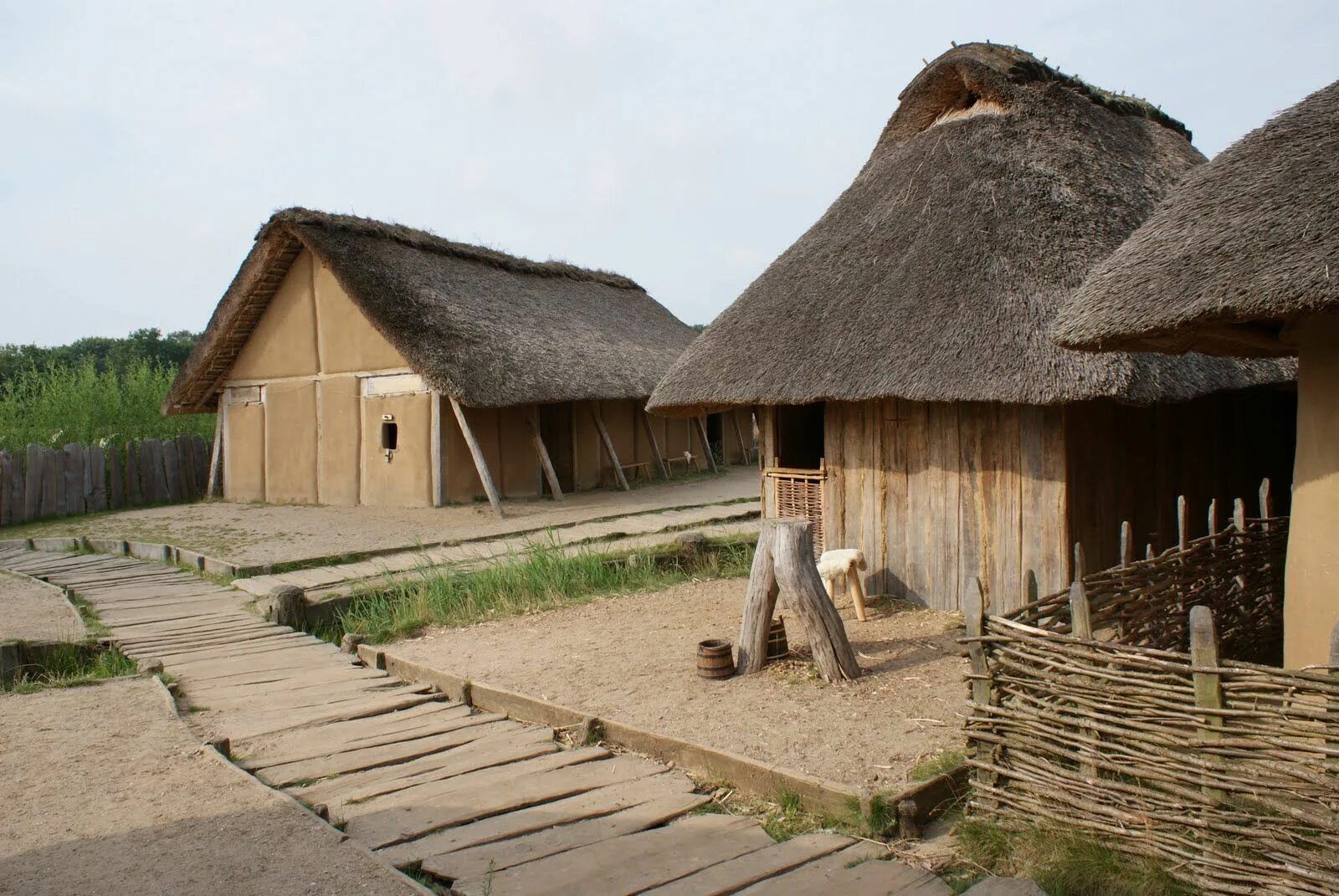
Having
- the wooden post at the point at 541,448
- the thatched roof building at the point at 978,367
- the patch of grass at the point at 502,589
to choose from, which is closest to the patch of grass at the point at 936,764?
the thatched roof building at the point at 978,367

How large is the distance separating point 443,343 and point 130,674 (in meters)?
7.70

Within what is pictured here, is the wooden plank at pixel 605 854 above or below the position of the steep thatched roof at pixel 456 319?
below

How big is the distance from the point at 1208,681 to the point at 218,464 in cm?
1698

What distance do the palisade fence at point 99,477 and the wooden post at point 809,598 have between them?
44.4 ft

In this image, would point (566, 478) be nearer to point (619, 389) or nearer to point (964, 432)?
point (619, 389)

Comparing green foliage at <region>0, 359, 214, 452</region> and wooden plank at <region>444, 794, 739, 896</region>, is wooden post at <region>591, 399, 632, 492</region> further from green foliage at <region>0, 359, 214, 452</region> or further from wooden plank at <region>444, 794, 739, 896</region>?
wooden plank at <region>444, 794, 739, 896</region>

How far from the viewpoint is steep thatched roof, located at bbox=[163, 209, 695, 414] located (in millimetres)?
13477

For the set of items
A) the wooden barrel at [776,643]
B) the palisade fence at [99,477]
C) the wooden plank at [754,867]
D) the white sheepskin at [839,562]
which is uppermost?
the palisade fence at [99,477]

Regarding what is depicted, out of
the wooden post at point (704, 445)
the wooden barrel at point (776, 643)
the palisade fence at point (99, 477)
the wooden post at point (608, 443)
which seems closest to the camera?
the wooden barrel at point (776, 643)

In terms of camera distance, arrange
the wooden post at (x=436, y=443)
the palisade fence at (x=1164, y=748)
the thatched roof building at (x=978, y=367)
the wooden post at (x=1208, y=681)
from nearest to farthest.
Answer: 1. the palisade fence at (x=1164, y=748)
2. the wooden post at (x=1208, y=681)
3. the thatched roof building at (x=978, y=367)
4. the wooden post at (x=436, y=443)

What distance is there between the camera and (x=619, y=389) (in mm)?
15656

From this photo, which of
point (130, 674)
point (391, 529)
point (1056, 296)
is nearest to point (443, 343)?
point (391, 529)

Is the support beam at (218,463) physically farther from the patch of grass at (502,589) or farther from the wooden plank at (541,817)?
the wooden plank at (541,817)

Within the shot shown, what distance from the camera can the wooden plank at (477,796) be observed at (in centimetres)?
379
